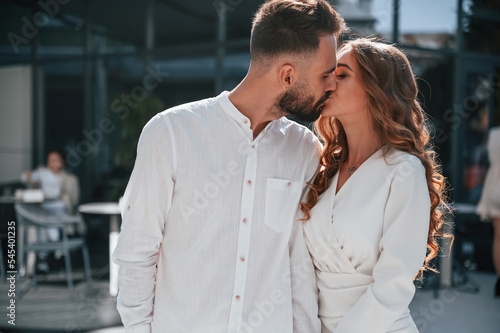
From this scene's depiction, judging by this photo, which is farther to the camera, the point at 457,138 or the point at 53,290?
the point at 457,138

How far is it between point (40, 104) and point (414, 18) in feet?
18.9

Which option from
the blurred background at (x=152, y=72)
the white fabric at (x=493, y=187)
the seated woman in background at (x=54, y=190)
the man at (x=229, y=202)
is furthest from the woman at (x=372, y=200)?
the seated woman in background at (x=54, y=190)

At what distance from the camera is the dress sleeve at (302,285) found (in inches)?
63.1

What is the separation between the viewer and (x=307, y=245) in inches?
67.2

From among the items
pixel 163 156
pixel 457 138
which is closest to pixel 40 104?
pixel 457 138

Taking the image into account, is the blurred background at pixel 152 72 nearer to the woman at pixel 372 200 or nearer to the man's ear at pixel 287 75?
the woman at pixel 372 200

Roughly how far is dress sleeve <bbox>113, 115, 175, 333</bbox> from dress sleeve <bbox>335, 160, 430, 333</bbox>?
0.61 metres

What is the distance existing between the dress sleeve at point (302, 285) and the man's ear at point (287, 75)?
1.05 feet

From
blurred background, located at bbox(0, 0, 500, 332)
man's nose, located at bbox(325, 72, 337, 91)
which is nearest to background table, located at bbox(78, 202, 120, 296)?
blurred background, located at bbox(0, 0, 500, 332)

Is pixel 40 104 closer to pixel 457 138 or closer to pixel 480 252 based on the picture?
pixel 457 138

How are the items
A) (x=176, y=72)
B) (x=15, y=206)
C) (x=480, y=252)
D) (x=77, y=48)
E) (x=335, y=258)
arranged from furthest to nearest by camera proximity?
1. (x=77, y=48)
2. (x=176, y=72)
3. (x=480, y=252)
4. (x=15, y=206)
5. (x=335, y=258)

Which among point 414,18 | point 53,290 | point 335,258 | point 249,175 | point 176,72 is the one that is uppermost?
point 414,18

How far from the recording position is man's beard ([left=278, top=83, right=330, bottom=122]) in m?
1.56

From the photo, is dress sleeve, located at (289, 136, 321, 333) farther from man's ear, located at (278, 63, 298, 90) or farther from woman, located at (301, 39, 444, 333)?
man's ear, located at (278, 63, 298, 90)
